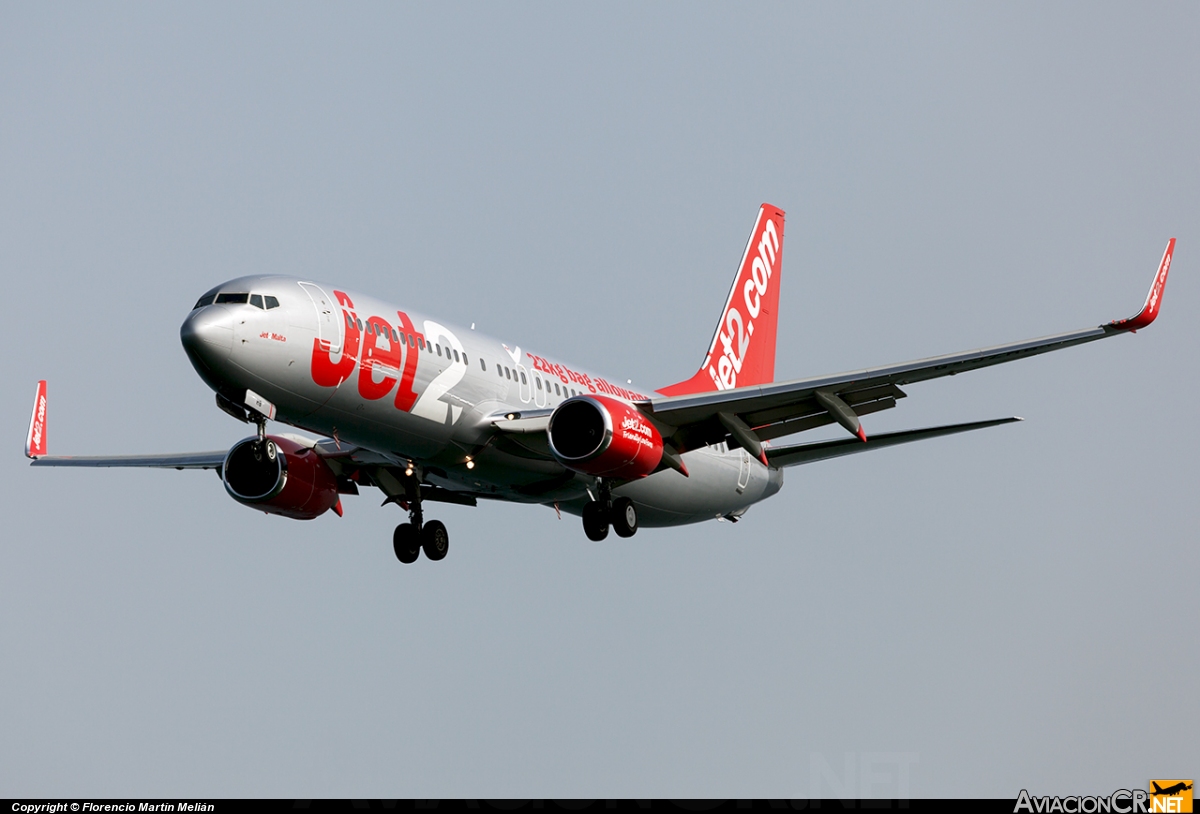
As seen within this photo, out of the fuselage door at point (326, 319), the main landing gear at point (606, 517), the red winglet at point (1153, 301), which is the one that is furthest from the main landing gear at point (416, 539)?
the red winglet at point (1153, 301)

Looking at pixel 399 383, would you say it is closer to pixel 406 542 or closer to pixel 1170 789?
pixel 406 542

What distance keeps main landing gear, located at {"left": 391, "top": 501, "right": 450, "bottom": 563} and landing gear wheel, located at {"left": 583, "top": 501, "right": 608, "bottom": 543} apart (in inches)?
169

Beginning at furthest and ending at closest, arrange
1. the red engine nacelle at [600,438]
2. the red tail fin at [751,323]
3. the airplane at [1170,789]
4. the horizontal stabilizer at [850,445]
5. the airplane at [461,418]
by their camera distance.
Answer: the red tail fin at [751,323], the horizontal stabilizer at [850,445], the red engine nacelle at [600,438], the airplane at [461,418], the airplane at [1170,789]

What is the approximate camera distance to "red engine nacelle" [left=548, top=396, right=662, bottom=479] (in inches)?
1276

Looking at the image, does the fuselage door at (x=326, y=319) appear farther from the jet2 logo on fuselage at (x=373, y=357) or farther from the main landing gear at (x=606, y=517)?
the main landing gear at (x=606, y=517)

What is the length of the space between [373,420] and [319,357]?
83.0 inches

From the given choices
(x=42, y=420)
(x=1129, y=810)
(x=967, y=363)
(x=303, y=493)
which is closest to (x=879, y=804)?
(x=1129, y=810)

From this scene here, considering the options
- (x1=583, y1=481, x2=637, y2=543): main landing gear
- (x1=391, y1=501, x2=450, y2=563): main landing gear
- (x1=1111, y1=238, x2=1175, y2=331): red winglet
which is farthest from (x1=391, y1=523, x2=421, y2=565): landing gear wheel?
(x1=1111, y1=238, x2=1175, y2=331): red winglet

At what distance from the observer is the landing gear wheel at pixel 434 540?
37562 millimetres

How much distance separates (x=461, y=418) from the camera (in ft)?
108

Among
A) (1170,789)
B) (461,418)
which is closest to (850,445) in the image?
(461,418)

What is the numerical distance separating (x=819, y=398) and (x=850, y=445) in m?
5.02

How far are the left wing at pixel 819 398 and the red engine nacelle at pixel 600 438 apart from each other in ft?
4.34

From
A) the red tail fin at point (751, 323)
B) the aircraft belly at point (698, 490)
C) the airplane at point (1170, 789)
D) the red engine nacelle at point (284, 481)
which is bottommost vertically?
the airplane at point (1170, 789)
